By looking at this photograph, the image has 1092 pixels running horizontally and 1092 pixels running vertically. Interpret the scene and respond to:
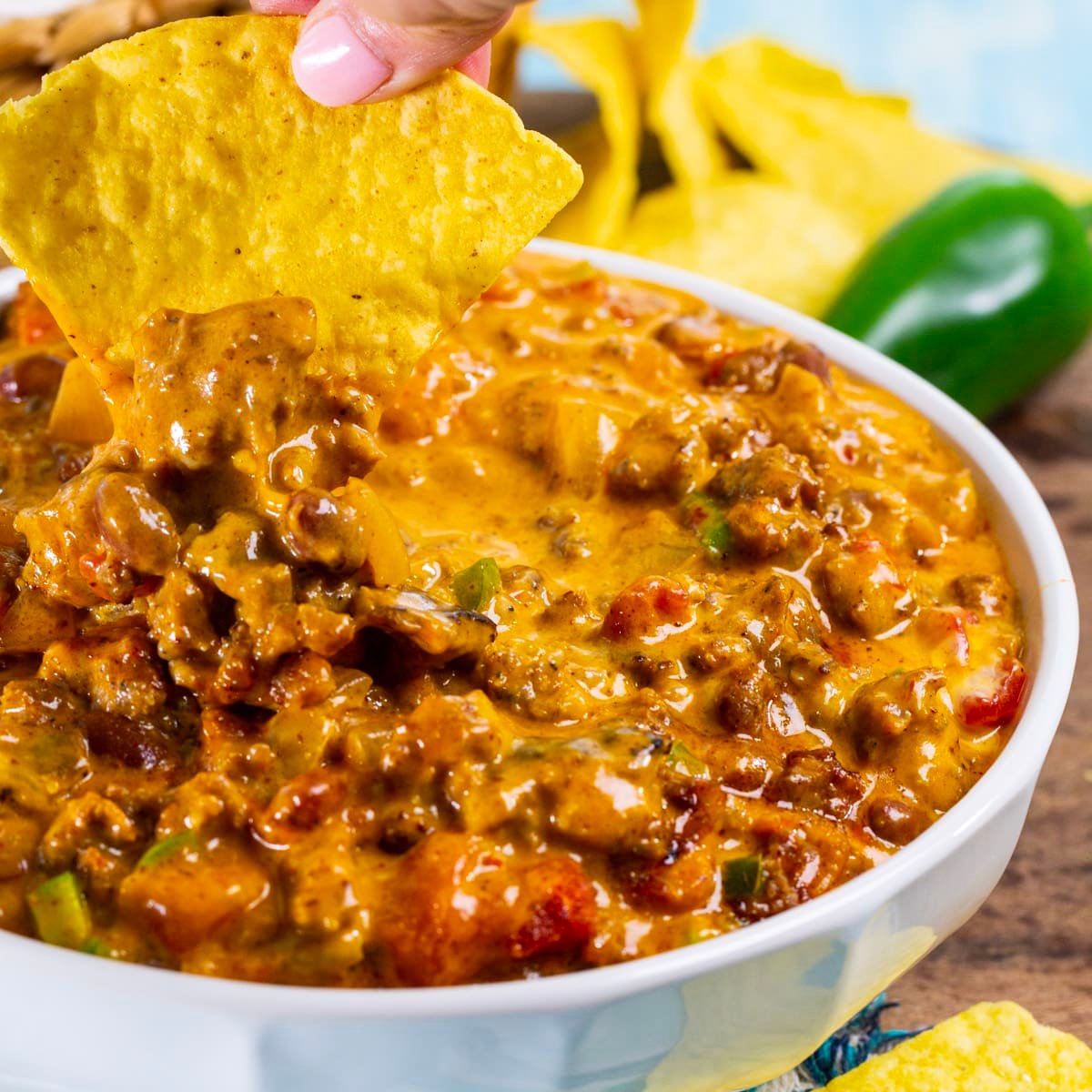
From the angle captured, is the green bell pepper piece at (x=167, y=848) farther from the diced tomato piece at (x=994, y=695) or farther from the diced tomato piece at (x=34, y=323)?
the diced tomato piece at (x=34, y=323)

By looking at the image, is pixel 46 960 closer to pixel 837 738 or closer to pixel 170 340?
pixel 170 340

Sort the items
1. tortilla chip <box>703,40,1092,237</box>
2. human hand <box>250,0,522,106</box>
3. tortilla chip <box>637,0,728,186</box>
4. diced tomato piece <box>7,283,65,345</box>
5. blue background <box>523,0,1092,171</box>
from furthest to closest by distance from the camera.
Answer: blue background <box>523,0,1092,171</box>
tortilla chip <box>703,40,1092,237</box>
tortilla chip <box>637,0,728,186</box>
diced tomato piece <box>7,283,65,345</box>
human hand <box>250,0,522,106</box>

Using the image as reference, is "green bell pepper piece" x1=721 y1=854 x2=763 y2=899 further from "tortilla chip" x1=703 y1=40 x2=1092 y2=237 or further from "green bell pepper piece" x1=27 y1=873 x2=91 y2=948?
"tortilla chip" x1=703 y1=40 x2=1092 y2=237

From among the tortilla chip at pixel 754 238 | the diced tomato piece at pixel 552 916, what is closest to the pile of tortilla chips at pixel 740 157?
the tortilla chip at pixel 754 238

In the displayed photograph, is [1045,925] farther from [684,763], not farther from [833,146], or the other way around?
[833,146]

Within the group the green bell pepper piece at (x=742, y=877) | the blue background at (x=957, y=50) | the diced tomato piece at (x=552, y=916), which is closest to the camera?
the diced tomato piece at (x=552, y=916)

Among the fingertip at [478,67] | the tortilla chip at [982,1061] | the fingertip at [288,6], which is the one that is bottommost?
the tortilla chip at [982,1061]

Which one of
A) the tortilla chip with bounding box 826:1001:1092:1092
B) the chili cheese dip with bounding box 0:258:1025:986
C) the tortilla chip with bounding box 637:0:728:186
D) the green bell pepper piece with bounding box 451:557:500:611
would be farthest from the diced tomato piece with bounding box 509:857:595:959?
the tortilla chip with bounding box 637:0:728:186

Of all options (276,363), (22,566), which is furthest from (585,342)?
(22,566)
